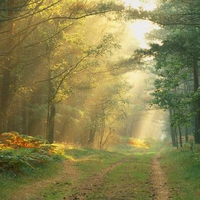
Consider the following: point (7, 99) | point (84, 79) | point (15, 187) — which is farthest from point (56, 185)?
point (84, 79)

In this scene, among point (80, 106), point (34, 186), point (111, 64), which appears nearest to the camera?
point (34, 186)

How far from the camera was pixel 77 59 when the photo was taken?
900 inches

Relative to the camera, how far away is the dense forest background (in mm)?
16734

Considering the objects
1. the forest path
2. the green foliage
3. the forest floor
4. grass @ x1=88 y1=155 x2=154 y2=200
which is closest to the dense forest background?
the green foliage

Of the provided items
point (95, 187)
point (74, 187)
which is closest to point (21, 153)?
point (74, 187)

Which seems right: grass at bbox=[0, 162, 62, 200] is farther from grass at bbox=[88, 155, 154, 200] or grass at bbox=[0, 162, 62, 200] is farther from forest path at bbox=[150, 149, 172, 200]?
forest path at bbox=[150, 149, 172, 200]

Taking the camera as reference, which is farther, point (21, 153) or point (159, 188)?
point (21, 153)

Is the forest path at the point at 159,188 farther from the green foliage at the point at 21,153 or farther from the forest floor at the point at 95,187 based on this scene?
the green foliage at the point at 21,153

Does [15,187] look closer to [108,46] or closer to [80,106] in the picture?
[108,46]

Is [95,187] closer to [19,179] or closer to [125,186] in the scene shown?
[125,186]

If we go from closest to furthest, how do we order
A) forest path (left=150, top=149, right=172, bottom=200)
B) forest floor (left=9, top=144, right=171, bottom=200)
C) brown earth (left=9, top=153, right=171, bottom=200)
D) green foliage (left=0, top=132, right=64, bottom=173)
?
1. brown earth (left=9, top=153, right=171, bottom=200)
2. forest floor (left=9, top=144, right=171, bottom=200)
3. forest path (left=150, top=149, right=172, bottom=200)
4. green foliage (left=0, top=132, right=64, bottom=173)

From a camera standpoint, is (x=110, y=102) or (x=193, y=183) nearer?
(x=193, y=183)

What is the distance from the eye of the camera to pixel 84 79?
2761cm

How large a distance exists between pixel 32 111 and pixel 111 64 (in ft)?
30.2
